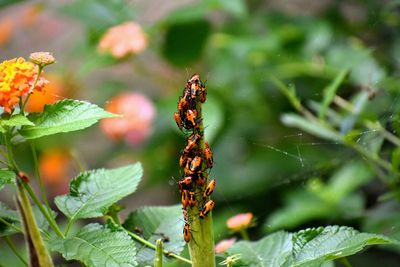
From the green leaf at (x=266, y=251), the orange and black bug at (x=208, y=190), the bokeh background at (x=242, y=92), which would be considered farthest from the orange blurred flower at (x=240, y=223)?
the bokeh background at (x=242, y=92)

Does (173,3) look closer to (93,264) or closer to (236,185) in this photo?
(236,185)

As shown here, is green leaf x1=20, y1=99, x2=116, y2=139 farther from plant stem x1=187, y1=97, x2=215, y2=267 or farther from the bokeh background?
the bokeh background

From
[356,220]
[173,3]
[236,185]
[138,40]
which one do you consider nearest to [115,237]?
[356,220]

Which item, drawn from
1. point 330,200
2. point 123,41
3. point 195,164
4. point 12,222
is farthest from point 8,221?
point 123,41

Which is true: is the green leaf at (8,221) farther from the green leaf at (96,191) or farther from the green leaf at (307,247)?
the green leaf at (307,247)

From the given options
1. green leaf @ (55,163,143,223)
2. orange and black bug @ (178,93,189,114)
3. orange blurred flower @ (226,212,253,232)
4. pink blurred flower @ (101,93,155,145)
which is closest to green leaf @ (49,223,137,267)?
green leaf @ (55,163,143,223)

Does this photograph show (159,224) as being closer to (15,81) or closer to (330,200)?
(15,81)
